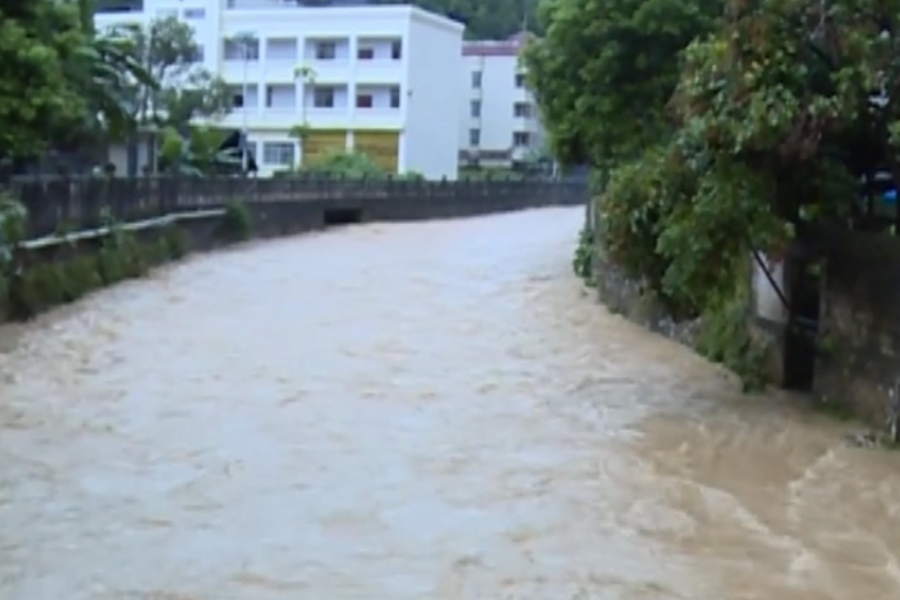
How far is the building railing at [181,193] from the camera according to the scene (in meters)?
19.9

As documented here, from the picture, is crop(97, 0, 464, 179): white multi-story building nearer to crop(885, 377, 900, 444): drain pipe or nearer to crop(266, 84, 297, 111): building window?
crop(266, 84, 297, 111): building window

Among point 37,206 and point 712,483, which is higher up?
point 37,206

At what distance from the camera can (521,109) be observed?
2608 inches

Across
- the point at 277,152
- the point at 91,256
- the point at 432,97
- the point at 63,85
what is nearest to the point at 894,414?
the point at 63,85

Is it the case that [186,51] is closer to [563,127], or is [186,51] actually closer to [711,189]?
[563,127]

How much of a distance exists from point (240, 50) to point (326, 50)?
341 centimetres

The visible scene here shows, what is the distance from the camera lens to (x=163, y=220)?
26.5 metres

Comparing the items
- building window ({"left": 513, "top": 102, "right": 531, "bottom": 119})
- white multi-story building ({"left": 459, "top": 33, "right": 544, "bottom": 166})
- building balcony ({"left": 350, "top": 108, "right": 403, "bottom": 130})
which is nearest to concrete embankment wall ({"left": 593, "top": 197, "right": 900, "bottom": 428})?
building balcony ({"left": 350, "top": 108, "right": 403, "bottom": 130})

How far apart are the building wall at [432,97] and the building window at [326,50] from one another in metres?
3.50

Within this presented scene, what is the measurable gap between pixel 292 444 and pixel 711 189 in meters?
3.85

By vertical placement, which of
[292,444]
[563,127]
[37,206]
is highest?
[563,127]

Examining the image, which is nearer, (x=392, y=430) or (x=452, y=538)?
(x=452, y=538)

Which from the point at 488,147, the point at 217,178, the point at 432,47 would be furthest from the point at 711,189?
the point at 488,147

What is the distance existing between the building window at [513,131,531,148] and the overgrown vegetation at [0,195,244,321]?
41321mm
